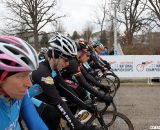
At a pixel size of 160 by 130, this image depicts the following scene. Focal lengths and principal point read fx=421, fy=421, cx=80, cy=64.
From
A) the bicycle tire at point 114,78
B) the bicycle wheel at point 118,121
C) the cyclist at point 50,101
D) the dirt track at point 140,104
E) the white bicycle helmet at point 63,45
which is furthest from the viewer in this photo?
the bicycle tire at point 114,78

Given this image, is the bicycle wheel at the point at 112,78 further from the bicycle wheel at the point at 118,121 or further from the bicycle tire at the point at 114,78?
the bicycle wheel at the point at 118,121

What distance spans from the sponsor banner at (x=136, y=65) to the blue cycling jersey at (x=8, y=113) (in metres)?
16.5

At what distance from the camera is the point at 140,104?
12.6 m

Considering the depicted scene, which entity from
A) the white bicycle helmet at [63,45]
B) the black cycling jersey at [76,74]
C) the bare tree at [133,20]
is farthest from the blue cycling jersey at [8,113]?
the bare tree at [133,20]

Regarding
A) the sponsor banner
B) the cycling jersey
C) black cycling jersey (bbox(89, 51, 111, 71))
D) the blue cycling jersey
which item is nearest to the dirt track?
the sponsor banner

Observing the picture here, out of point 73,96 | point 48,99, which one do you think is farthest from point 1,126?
point 73,96

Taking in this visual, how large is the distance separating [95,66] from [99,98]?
24.2ft

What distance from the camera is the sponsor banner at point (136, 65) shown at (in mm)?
18719

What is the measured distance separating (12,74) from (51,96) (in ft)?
6.27

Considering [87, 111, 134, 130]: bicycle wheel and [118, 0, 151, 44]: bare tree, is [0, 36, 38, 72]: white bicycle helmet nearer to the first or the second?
[87, 111, 134, 130]: bicycle wheel

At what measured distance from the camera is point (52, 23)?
41.0 metres

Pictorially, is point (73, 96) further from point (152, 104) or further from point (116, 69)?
point (116, 69)

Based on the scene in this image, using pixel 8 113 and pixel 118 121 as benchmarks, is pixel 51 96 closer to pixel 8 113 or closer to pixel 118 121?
pixel 8 113

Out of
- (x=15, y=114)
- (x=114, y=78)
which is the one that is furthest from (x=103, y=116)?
(x=114, y=78)
